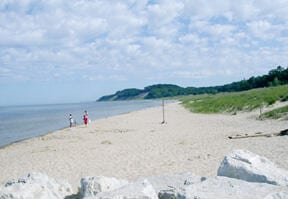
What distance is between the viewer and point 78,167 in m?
14.8

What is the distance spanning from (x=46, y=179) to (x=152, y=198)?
2.48 m

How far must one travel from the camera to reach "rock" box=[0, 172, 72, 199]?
6.79 metres

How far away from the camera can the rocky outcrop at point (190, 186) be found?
5688 mm

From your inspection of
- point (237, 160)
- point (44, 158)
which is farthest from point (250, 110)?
point (237, 160)

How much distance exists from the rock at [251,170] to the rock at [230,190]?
0.69m

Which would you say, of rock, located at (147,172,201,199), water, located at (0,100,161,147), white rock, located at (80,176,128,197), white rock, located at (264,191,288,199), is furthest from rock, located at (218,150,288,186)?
water, located at (0,100,161,147)

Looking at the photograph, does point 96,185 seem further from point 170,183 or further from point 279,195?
point 279,195

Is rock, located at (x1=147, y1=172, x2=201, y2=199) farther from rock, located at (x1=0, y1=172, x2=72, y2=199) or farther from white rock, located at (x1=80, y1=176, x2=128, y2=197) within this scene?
rock, located at (x1=0, y1=172, x2=72, y2=199)

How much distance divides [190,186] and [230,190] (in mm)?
562

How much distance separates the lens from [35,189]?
699 centimetres

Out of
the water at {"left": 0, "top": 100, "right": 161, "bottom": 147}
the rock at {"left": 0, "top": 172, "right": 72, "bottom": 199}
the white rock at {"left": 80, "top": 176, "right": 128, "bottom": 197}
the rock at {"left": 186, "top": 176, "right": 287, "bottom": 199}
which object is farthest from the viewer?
the water at {"left": 0, "top": 100, "right": 161, "bottom": 147}

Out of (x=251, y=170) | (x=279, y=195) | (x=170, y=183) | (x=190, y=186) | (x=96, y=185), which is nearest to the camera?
(x=279, y=195)

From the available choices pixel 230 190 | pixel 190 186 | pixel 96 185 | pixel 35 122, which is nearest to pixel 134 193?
pixel 190 186

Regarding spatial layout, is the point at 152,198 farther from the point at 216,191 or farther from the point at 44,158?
the point at 44,158
